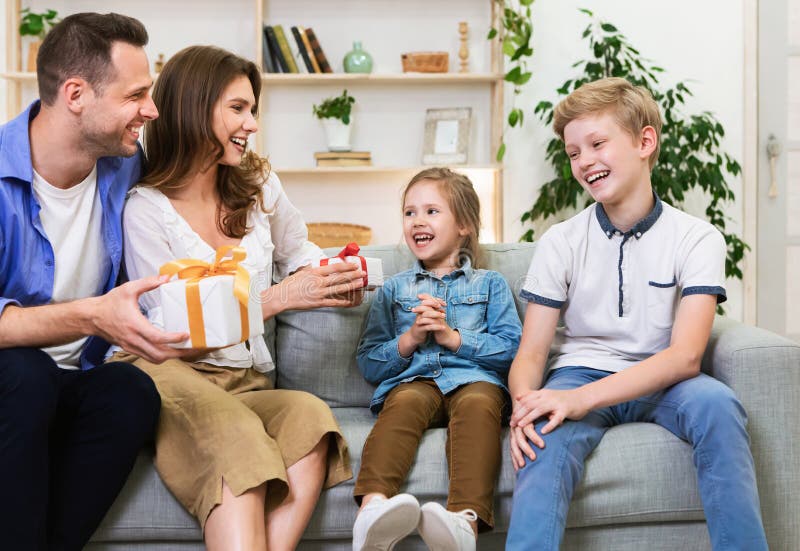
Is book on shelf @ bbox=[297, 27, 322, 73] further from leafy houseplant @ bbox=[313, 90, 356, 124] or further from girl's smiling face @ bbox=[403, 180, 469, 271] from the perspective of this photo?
girl's smiling face @ bbox=[403, 180, 469, 271]

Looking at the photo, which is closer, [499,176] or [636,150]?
[636,150]

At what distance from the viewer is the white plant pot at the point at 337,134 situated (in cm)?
386

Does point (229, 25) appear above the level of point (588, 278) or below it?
above

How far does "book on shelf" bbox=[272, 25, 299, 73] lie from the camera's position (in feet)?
12.4

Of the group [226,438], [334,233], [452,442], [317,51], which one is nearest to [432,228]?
[452,442]

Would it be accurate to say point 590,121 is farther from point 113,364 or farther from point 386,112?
point 386,112

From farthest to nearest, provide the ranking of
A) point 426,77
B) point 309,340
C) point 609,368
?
point 426,77 < point 309,340 < point 609,368

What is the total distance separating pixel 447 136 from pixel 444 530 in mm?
2786

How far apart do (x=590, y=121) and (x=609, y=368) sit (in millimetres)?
510

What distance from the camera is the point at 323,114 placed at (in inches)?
152

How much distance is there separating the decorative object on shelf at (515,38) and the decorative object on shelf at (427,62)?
0.23m

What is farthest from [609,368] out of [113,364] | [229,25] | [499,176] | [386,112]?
[229,25]

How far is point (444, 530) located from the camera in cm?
135

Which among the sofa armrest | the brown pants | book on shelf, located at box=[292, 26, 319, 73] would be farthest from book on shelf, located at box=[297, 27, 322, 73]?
the sofa armrest
